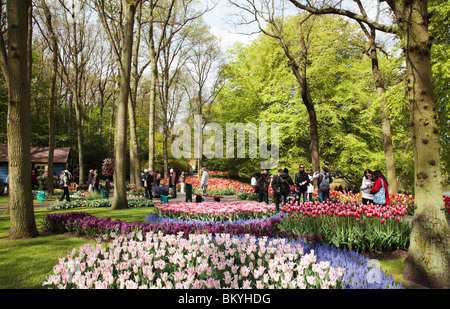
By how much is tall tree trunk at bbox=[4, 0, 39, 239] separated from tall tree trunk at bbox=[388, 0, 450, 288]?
307 inches

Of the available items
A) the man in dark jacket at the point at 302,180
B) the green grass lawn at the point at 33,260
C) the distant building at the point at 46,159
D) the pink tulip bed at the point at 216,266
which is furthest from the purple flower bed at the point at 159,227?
the distant building at the point at 46,159

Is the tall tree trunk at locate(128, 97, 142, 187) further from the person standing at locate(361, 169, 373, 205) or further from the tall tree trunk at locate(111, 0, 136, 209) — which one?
the person standing at locate(361, 169, 373, 205)

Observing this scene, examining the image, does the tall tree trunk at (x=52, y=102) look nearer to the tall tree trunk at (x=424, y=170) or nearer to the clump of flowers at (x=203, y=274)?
the clump of flowers at (x=203, y=274)

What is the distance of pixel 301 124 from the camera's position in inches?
840

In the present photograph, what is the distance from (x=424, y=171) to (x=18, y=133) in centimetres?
828

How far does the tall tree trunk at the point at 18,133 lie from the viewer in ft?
22.6

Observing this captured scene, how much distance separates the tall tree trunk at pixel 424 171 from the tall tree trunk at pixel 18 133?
7.81 m

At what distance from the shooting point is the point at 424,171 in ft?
14.6

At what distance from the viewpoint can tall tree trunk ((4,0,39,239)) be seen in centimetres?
688

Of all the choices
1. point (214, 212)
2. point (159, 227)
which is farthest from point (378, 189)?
point (159, 227)

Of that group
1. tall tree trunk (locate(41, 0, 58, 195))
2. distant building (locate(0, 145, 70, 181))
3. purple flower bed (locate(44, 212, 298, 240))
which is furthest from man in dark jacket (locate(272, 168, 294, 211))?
distant building (locate(0, 145, 70, 181))
